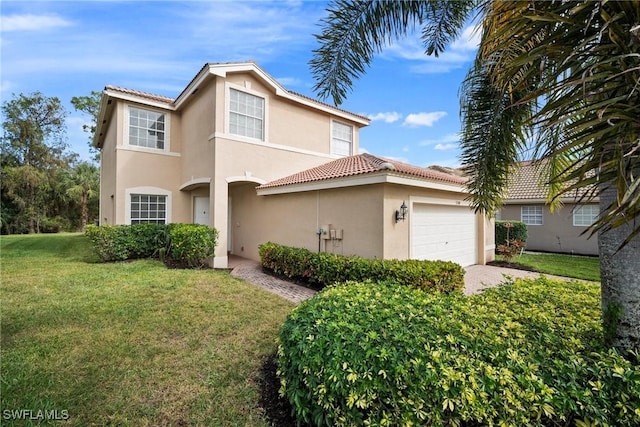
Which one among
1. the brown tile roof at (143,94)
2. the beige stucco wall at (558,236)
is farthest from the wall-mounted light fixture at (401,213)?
the brown tile roof at (143,94)

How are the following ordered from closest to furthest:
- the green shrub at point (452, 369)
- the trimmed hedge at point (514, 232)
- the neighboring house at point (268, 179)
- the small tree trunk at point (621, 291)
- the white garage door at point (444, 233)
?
the green shrub at point (452, 369) < the small tree trunk at point (621, 291) < the neighboring house at point (268, 179) < the white garage door at point (444, 233) < the trimmed hedge at point (514, 232)

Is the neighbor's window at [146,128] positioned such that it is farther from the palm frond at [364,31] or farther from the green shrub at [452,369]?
the green shrub at [452,369]

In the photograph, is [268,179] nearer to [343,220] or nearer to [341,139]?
[343,220]

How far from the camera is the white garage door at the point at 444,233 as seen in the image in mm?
9852

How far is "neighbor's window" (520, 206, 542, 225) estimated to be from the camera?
17.6 metres

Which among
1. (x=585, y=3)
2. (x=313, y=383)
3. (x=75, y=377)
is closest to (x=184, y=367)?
(x=75, y=377)

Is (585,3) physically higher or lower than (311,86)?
lower

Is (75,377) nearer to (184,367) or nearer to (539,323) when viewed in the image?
(184,367)

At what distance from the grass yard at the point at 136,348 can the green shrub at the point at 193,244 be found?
219 cm

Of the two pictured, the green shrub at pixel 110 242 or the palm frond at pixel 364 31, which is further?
the green shrub at pixel 110 242

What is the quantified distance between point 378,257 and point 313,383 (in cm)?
592

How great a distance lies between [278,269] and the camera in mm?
10750

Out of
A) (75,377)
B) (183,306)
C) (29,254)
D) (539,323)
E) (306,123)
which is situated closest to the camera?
(539,323)

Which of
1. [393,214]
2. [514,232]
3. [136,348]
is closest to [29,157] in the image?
[136,348]
